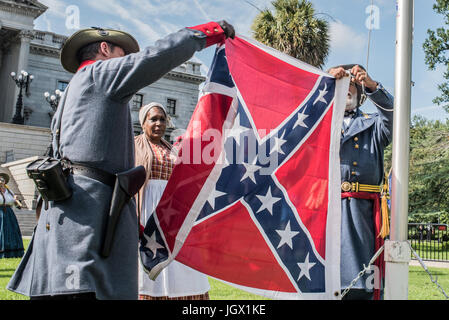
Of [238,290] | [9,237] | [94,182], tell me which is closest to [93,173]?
[94,182]

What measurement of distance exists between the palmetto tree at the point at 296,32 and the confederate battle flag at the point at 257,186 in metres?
15.4

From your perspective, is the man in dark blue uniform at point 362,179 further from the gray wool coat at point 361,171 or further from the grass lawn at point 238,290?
the grass lawn at point 238,290

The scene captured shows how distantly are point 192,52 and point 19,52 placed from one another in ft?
155

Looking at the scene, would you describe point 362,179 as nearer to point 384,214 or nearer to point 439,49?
point 384,214

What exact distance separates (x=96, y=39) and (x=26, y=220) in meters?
25.8

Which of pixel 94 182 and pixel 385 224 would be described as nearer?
pixel 94 182

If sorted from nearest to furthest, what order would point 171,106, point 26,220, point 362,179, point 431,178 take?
point 362,179 → point 431,178 → point 26,220 → point 171,106

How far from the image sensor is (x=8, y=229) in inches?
530

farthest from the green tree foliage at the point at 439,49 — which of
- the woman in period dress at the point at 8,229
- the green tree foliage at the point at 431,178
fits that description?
the woman in period dress at the point at 8,229

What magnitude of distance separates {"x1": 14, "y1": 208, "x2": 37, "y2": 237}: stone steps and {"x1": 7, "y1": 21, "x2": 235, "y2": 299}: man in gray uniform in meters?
23.8

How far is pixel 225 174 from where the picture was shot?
142 inches

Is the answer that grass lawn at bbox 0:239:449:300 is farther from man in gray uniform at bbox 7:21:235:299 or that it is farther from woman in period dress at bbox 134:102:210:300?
man in gray uniform at bbox 7:21:235:299

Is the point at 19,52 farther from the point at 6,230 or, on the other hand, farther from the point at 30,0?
the point at 6,230
